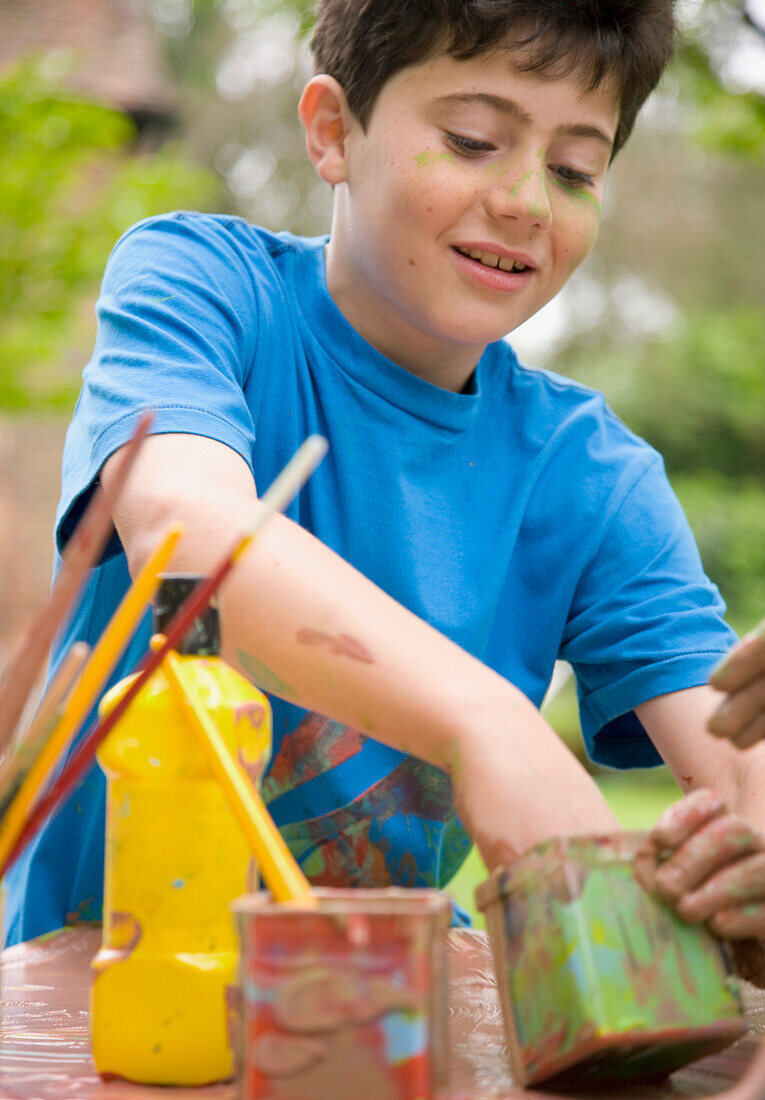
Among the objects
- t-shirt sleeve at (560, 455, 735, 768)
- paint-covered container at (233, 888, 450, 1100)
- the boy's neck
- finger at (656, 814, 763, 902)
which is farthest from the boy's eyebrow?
paint-covered container at (233, 888, 450, 1100)

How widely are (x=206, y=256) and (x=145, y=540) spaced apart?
0.52 metres

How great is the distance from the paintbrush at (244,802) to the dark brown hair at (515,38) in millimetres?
768

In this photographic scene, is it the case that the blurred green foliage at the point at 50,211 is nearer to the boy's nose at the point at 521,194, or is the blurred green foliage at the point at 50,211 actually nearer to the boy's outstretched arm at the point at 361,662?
the boy's nose at the point at 521,194

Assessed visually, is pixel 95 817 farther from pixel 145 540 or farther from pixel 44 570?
pixel 44 570

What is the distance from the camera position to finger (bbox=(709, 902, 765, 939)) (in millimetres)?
651

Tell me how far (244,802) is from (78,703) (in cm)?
10

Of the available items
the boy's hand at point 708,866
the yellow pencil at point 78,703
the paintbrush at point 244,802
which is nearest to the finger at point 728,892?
the boy's hand at point 708,866

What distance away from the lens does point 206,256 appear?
1.25m

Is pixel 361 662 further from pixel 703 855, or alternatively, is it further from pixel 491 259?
pixel 491 259

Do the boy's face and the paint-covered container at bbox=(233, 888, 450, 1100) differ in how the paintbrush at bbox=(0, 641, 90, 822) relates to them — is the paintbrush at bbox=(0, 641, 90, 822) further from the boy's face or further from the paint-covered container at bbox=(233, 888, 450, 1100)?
the boy's face

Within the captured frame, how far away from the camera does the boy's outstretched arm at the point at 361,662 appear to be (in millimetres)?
676

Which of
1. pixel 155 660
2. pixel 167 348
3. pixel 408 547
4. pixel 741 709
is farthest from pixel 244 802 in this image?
pixel 408 547

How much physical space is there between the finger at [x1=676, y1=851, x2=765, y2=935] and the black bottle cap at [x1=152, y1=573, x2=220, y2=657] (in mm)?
313

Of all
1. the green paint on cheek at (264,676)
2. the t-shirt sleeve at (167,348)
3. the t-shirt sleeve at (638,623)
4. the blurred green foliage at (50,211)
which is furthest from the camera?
the blurred green foliage at (50,211)
